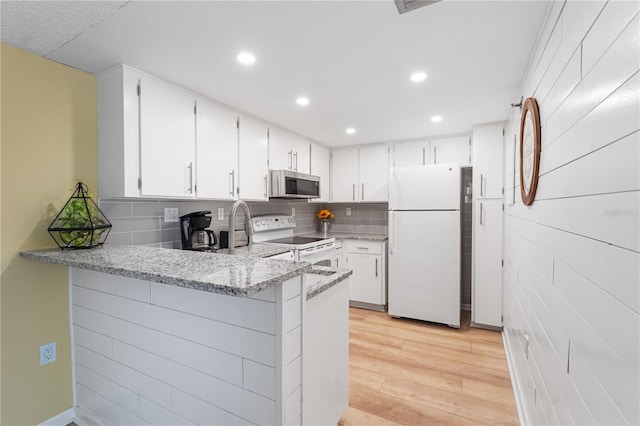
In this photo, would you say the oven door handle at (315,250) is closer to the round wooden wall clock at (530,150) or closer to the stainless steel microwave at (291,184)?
the stainless steel microwave at (291,184)

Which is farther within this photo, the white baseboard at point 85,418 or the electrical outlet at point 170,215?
the electrical outlet at point 170,215

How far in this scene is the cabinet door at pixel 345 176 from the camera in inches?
160

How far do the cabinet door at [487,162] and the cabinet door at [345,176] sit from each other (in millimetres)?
1488

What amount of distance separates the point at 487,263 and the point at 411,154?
1.55m

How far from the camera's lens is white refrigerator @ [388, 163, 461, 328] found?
10.2 feet

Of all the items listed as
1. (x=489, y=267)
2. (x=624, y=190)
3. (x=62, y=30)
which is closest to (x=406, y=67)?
(x=624, y=190)

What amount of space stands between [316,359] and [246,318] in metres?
0.44

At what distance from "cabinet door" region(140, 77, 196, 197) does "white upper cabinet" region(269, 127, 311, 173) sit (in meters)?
0.99

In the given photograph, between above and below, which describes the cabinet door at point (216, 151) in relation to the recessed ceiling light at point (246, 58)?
below

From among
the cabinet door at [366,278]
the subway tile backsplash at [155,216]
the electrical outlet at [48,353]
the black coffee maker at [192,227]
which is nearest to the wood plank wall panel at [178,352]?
the electrical outlet at [48,353]

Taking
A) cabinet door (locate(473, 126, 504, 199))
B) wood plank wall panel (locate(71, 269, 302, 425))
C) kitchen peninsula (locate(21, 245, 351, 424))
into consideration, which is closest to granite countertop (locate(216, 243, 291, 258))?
kitchen peninsula (locate(21, 245, 351, 424))

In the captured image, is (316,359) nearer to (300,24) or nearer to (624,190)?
(624,190)

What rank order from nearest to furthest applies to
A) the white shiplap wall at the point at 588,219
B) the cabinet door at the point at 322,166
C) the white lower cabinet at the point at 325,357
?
the white shiplap wall at the point at 588,219 < the white lower cabinet at the point at 325,357 < the cabinet door at the point at 322,166

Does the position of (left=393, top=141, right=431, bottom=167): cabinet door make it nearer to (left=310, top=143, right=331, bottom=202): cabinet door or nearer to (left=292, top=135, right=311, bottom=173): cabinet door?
(left=310, top=143, right=331, bottom=202): cabinet door
